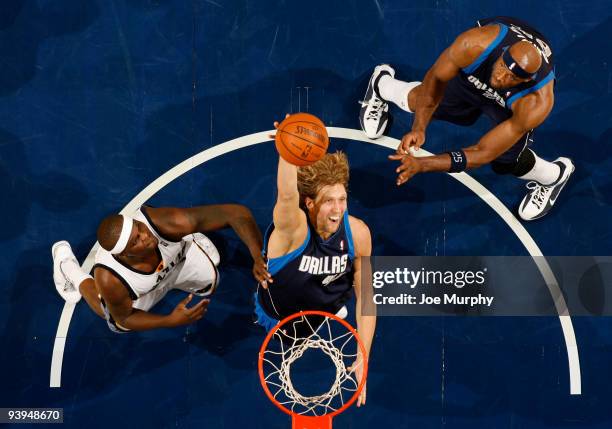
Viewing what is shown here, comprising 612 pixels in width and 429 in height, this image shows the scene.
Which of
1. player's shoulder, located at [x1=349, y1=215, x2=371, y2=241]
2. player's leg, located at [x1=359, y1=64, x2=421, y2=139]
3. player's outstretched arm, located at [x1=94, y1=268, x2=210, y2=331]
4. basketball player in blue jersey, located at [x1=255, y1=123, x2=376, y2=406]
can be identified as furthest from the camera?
player's leg, located at [x1=359, y1=64, x2=421, y2=139]

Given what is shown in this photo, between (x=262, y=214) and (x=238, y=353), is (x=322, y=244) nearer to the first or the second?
(x=262, y=214)

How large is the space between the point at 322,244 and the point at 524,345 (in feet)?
7.97

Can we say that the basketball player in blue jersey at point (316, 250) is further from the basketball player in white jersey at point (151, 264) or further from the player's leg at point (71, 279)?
the player's leg at point (71, 279)

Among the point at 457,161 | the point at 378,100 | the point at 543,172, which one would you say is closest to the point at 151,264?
the point at 378,100

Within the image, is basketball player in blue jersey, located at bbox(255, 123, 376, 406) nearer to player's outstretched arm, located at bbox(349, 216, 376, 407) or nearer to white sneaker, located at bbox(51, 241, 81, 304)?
player's outstretched arm, located at bbox(349, 216, 376, 407)

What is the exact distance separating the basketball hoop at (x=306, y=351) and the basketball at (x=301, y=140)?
6.10 feet

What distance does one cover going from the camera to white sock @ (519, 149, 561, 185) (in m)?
7.03

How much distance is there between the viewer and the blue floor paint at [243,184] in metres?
7.33

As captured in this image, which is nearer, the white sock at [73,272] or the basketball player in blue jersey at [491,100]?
the basketball player in blue jersey at [491,100]

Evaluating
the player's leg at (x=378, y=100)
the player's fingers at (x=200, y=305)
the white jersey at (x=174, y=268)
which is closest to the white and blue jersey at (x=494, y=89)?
the player's leg at (x=378, y=100)

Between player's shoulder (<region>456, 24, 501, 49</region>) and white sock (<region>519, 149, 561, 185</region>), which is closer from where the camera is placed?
player's shoulder (<region>456, 24, 501, 49</region>)

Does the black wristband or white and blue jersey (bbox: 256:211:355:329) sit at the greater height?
the black wristband

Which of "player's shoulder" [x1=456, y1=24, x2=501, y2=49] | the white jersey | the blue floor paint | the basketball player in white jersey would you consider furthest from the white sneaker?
"player's shoulder" [x1=456, y1=24, x2=501, y2=49]

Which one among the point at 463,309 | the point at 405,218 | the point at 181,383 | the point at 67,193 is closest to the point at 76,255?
the point at 67,193
